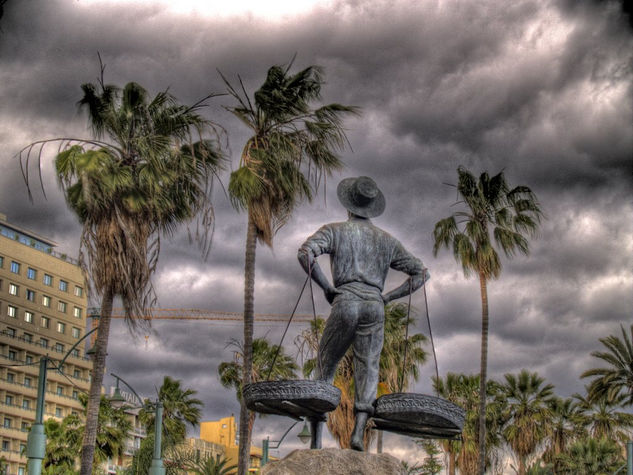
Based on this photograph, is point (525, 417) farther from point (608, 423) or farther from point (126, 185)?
point (126, 185)

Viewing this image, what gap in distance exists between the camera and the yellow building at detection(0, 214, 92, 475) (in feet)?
275

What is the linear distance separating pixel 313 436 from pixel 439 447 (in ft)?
127

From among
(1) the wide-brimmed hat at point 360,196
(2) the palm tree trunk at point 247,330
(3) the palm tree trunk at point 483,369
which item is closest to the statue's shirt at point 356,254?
(1) the wide-brimmed hat at point 360,196

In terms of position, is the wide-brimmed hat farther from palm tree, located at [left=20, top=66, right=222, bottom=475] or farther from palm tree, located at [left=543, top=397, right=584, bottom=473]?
palm tree, located at [left=543, top=397, right=584, bottom=473]

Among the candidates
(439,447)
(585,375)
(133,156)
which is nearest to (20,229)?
(439,447)

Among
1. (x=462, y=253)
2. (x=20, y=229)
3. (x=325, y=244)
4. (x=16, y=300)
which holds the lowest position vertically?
(x=325, y=244)

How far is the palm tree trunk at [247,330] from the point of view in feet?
62.1

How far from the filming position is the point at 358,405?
31.3 feet

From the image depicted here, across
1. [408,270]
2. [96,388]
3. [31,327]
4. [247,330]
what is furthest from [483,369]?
[31,327]

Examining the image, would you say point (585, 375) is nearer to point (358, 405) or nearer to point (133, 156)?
point (133, 156)

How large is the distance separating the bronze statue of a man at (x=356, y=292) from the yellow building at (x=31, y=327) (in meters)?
73.5

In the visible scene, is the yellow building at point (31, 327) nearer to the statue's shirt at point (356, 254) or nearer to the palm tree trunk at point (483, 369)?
the palm tree trunk at point (483, 369)

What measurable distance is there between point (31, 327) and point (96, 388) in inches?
2991

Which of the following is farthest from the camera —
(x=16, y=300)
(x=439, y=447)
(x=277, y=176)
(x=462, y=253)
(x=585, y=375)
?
(x=16, y=300)
